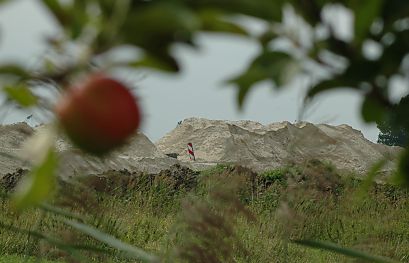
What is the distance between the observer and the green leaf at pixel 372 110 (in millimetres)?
558

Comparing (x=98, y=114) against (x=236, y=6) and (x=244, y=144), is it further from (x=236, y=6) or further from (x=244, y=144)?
(x=244, y=144)

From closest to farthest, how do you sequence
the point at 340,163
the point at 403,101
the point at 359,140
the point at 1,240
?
1. the point at 403,101
2. the point at 1,240
3. the point at 340,163
4. the point at 359,140

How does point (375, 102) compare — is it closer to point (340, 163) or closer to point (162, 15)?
point (162, 15)

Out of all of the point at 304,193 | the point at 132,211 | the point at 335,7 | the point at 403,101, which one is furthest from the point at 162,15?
the point at 132,211

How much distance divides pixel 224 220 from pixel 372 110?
150 centimetres

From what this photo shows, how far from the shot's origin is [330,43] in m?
0.52

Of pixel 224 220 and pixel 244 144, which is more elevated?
pixel 224 220

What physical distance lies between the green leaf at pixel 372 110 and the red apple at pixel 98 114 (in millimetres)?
191

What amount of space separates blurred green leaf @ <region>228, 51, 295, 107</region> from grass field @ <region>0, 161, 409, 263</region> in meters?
0.40

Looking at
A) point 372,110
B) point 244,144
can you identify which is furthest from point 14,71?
point 244,144

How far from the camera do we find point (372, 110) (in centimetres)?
57

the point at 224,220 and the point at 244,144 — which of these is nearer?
the point at 224,220

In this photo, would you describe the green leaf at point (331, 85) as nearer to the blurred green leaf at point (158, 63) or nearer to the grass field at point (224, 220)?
the blurred green leaf at point (158, 63)

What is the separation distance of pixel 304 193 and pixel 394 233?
5.68m
